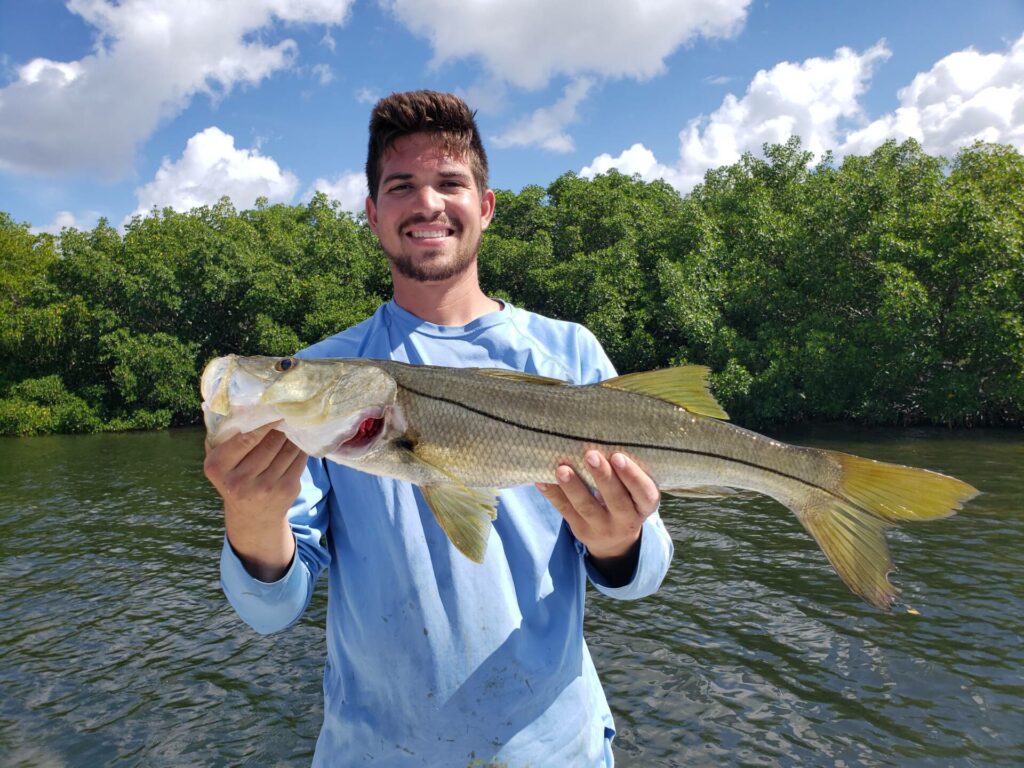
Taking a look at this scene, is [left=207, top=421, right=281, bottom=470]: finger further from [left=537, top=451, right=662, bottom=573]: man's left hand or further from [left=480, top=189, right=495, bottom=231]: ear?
[left=480, top=189, right=495, bottom=231]: ear

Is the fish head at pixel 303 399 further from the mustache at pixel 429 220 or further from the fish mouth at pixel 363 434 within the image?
the mustache at pixel 429 220

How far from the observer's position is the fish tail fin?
7.52ft

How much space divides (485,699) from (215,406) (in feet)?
4.42

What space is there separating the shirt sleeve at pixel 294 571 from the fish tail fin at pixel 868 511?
184 cm

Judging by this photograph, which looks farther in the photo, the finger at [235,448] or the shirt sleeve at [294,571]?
the shirt sleeve at [294,571]

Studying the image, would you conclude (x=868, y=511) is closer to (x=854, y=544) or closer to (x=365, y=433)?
(x=854, y=544)

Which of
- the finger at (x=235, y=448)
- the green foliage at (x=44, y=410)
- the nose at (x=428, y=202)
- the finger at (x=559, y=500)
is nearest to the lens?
the finger at (x=235, y=448)

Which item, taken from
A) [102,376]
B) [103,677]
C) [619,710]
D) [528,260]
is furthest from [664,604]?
[102,376]

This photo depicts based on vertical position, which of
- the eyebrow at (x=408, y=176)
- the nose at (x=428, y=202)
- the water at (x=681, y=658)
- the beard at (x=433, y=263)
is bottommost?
the water at (x=681, y=658)

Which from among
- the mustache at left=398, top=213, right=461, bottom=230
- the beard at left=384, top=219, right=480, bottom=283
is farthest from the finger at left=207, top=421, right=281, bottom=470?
the mustache at left=398, top=213, right=461, bottom=230

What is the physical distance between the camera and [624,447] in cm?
247

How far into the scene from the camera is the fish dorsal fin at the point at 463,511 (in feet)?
7.30

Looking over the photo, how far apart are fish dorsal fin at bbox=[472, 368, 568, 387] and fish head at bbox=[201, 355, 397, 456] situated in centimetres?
35

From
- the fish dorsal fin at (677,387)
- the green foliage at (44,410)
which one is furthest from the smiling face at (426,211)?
the green foliage at (44,410)
